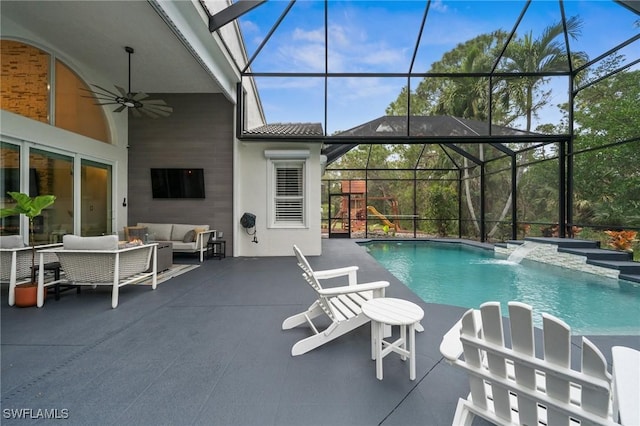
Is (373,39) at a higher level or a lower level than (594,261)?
higher

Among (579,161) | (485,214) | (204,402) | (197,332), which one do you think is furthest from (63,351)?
(485,214)

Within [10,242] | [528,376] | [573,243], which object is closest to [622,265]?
[573,243]

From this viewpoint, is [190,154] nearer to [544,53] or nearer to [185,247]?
[185,247]

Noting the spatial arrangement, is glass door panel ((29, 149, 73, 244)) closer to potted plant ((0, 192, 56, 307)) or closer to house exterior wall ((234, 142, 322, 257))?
potted plant ((0, 192, 56, 307))

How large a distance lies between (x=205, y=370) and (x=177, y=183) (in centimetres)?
604

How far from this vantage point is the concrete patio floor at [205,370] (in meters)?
1.52

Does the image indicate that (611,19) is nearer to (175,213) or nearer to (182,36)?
(182,36)

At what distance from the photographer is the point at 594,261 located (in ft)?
18.4

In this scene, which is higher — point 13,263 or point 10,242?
Result: point 10,242

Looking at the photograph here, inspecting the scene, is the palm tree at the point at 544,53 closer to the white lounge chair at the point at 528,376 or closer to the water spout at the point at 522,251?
the water spout at the point at 522,251

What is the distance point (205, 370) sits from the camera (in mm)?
1922

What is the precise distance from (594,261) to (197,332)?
304 inches

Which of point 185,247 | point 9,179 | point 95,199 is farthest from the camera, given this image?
point 185,247

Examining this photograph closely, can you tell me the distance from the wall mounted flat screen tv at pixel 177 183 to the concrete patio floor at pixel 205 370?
3.93m
